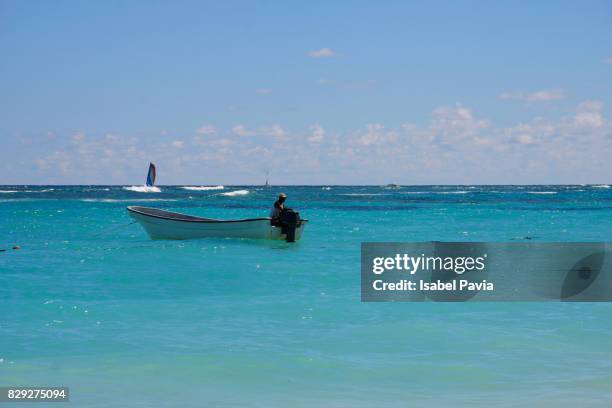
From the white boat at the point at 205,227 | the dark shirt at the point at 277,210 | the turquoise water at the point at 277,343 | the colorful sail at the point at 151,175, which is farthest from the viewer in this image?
the colorful sail at the point at 151,175

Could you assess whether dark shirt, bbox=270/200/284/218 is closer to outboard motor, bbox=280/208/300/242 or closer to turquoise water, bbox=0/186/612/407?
outboard motor, bbox=280/208/300/242

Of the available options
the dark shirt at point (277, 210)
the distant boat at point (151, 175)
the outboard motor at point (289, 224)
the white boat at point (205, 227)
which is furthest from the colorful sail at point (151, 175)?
the outboard motor at point (289, 224)

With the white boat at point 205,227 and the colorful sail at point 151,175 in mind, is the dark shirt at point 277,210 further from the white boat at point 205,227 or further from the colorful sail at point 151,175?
the colorful sail at point 151,175

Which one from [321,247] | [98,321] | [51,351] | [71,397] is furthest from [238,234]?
[71,397]

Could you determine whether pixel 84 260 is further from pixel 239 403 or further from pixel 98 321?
pixel 239 403

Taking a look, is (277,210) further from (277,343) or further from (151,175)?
(151,175)

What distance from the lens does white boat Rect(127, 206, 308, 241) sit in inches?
1078

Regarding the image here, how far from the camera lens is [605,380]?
9320mm

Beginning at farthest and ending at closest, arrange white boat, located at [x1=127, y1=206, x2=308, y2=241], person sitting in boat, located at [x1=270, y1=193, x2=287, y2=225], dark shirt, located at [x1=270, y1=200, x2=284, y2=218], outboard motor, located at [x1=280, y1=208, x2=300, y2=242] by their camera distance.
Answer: dark shirt, located at [x1=270, y1=200, x2=284, y2=218] < white boat, located at [x1=127, y1=206, x2=308, y2=241] < person sitting in boat, located at [x1=270, y1=193, x2=287, y2=225] < outboard motor, located at [x1=280, y1=208, x2=300, y2=242]

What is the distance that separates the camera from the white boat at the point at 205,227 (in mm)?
27391

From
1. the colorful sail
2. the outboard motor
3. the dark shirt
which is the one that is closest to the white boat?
the outboard motor

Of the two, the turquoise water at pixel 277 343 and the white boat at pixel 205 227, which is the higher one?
the white boat at pixel 205 227

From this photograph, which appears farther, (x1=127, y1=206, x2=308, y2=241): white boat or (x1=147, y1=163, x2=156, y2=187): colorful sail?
(x1=147, y1=163, x2=156, y2=187): colorful sail

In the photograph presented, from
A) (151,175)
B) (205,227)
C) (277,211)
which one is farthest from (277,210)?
(151,175)
